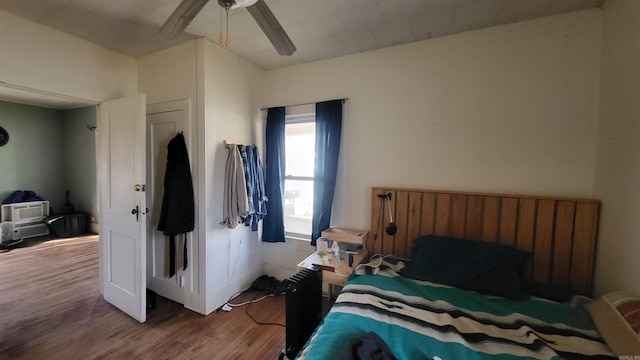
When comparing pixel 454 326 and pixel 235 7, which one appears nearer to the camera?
pixel 454 326

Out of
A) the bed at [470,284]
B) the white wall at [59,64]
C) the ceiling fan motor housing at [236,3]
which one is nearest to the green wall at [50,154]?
the white wall at [59,64]

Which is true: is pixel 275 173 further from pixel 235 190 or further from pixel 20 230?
pixel 20 230

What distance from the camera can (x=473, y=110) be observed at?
2008 mm

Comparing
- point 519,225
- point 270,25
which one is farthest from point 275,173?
point 519,225

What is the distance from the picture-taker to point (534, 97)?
72.4 inches

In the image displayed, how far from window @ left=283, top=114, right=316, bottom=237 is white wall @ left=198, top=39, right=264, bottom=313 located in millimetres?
424

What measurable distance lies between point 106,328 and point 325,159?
7.71ft

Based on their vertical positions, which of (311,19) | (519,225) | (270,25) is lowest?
(519,225)

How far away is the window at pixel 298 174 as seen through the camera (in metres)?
2.80

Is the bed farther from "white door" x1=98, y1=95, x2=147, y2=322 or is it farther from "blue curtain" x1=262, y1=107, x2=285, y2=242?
"white door" x1=98, y1=95, x2=147, y2=322

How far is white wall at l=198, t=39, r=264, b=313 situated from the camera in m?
2.22

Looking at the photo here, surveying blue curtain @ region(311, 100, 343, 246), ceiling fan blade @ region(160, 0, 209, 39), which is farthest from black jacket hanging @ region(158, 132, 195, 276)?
blue curtain @ region(311, 100, 343, 246)


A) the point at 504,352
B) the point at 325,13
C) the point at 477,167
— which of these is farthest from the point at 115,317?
the point at 477,167

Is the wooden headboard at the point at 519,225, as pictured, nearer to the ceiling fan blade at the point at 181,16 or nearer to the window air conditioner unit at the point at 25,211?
the ceiling fan blade at the point at 181,16
